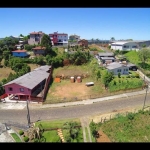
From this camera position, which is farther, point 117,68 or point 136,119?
point 117,68

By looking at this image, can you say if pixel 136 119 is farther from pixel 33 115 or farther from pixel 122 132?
pixel 33 115

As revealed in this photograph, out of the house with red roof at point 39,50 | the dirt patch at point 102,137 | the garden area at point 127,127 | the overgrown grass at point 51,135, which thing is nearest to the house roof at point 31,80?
the overgrown grass at point 51,135

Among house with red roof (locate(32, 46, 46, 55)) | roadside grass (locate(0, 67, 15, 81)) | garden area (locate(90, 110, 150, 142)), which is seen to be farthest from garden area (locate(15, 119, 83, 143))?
house with red roof (locate(32, 46, 46, 55))

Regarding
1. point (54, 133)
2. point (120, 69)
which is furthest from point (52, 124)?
point (120, 69)

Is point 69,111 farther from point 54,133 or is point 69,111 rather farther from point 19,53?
point 19,53

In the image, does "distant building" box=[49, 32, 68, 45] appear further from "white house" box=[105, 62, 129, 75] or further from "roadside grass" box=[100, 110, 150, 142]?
"roadside grass" box=[100, 110, 150, 142]

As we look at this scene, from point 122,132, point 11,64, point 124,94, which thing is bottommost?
point 122,132
